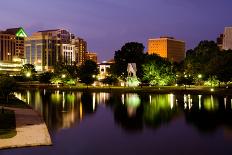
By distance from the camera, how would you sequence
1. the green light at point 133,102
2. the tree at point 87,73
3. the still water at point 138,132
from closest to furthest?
the still water at point 138,132, the green light at point 133,102, the tree at point 87,73

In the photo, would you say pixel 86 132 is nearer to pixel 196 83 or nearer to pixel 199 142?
pixel 199 142

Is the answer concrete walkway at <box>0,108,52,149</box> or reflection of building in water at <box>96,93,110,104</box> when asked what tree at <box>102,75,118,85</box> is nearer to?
reflection of building in water at <box>96,93,110,104</box>

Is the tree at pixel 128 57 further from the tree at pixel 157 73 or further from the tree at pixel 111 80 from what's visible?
the tree at pixel 157 73

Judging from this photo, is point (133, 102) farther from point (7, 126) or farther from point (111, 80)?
point (111, 80)

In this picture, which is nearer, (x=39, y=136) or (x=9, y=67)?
(x=39, y=136)

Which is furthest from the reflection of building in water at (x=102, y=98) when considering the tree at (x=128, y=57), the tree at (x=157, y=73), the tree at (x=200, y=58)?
the tree at (x=128, y=57)

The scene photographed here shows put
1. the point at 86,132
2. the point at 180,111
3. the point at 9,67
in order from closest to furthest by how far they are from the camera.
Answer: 1. the point at 86,132
2. the point at 180,111
3. the point at 9,67

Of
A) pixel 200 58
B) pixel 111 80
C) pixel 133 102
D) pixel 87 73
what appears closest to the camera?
pixel 133 102

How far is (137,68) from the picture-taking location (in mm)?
94438

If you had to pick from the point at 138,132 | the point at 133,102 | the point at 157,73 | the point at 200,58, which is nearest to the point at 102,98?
the point at 133,102

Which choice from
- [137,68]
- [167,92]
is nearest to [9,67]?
[137,68]

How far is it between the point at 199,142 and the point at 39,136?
9751 millimetres

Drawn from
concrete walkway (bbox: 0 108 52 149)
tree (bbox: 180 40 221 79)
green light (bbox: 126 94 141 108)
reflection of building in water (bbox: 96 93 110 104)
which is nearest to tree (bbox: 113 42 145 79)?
tree (bbox: 180 40 221 79)

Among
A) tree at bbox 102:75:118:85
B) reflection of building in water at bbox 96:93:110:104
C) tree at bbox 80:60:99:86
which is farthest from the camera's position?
tree at bbox 102:75:118:85
